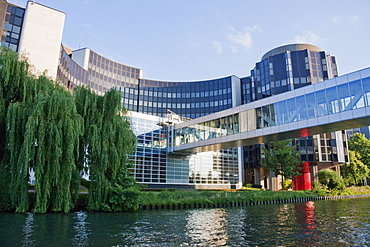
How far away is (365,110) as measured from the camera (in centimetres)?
2230

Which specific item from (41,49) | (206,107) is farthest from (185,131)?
(206,107)

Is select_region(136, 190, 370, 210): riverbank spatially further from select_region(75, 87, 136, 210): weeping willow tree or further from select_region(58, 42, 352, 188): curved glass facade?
select_region(58, 42, 352, 188): curved glass facade

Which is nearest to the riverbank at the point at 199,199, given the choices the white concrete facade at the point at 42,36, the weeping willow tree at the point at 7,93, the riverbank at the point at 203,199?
the riverbank at the point at 203,199

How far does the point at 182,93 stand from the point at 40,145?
70.0 m

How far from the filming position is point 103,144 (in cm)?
2112

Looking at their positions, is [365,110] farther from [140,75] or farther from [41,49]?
[140,75]

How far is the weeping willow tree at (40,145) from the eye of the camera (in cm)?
1808

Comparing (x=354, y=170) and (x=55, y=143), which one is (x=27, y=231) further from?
(x=354, y=170)

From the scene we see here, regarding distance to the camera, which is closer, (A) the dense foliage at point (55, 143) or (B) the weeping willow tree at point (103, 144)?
(A) the dense foliage at point (55, 143)

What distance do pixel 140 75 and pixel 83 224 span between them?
78187 mm

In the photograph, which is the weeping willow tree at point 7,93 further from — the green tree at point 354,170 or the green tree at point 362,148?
the green tree at point 362,148

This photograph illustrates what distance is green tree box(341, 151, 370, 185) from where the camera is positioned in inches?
2413

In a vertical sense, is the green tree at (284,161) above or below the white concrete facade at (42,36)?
below

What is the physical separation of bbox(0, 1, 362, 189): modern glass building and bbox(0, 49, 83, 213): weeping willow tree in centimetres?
417
